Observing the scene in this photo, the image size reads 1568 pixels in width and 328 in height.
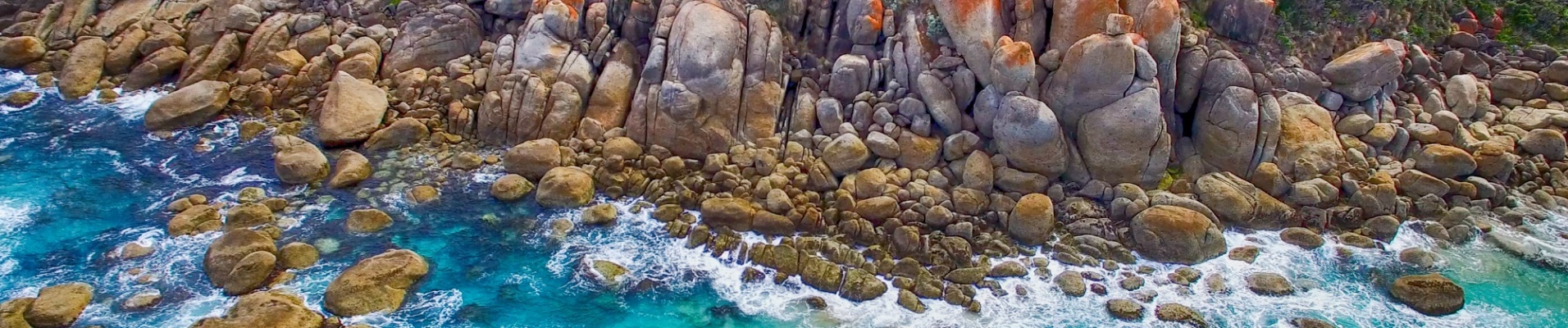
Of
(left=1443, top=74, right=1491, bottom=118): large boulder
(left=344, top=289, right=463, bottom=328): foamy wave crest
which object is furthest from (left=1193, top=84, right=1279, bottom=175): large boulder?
(left=344, top=289, right=463, bottom=328): foamy wave crest

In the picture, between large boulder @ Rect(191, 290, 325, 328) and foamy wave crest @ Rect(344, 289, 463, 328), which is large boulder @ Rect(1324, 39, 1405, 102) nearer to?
foamy wave crest @ Rect(344, 289, 463, 328)

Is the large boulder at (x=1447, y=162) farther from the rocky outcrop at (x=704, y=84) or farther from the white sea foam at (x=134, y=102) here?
the white sea foam at (x=134, y=102)

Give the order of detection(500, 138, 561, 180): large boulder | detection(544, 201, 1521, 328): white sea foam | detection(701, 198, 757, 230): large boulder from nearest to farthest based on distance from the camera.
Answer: detection(544, 201, 1521, 328): white sea foam → detection(701, 198, 757, 230): large boulder → detection(500, 138, 561, 180): large boulder

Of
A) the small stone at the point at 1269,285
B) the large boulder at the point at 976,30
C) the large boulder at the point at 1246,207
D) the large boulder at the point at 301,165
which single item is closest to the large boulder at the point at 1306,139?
the large boulder at the point at 1246,207

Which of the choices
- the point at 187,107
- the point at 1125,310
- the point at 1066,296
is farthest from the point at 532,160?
the point at 1125,310

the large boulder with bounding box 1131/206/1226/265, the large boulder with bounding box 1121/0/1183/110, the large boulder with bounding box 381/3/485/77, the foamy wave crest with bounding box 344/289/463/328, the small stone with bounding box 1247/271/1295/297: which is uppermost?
the large boulder with bounding box 1121/0/1183/110

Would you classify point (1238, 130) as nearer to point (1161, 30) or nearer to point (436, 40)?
point (1161, 30)

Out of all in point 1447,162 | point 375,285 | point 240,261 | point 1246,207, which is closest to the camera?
point 375,285

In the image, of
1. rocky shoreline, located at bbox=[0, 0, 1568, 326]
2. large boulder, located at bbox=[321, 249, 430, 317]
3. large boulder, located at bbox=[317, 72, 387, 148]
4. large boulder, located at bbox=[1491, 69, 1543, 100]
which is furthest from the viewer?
large boulder, located at bbox=[1491, 69, 1543, 100]
